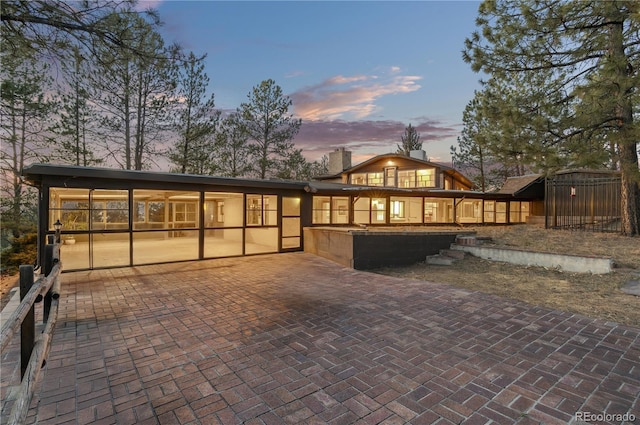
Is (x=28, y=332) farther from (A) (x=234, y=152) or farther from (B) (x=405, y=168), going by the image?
(B) (x=405, y=168)

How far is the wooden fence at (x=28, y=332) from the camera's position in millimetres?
1748

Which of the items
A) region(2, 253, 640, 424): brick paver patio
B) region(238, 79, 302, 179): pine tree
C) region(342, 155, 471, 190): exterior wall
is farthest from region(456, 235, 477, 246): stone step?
region(238, 79, 302, 179): pine tree

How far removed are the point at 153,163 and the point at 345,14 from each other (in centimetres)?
1249

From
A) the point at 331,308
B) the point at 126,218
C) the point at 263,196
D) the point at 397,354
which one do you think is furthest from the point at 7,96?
the point at 397,354

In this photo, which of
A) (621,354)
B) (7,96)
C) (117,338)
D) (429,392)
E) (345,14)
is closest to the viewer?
(429,392)

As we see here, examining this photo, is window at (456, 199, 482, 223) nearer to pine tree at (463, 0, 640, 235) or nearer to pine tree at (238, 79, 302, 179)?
pine tree at (463, 0, 640, 235)

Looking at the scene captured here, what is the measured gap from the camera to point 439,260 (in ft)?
30.3

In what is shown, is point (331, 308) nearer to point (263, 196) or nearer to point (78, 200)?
point (263, 196)

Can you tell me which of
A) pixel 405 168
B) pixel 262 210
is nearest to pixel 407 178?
pixel 405 168

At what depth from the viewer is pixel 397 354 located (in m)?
3.35

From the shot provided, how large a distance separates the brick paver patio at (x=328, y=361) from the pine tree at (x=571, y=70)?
6.23 metres

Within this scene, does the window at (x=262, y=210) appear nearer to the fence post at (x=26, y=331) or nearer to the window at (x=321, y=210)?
the window at (x=321, y=210)

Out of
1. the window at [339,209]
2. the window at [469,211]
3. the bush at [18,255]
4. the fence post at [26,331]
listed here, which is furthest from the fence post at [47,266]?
the window at [469,211]

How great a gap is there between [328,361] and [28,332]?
260 centimetres
